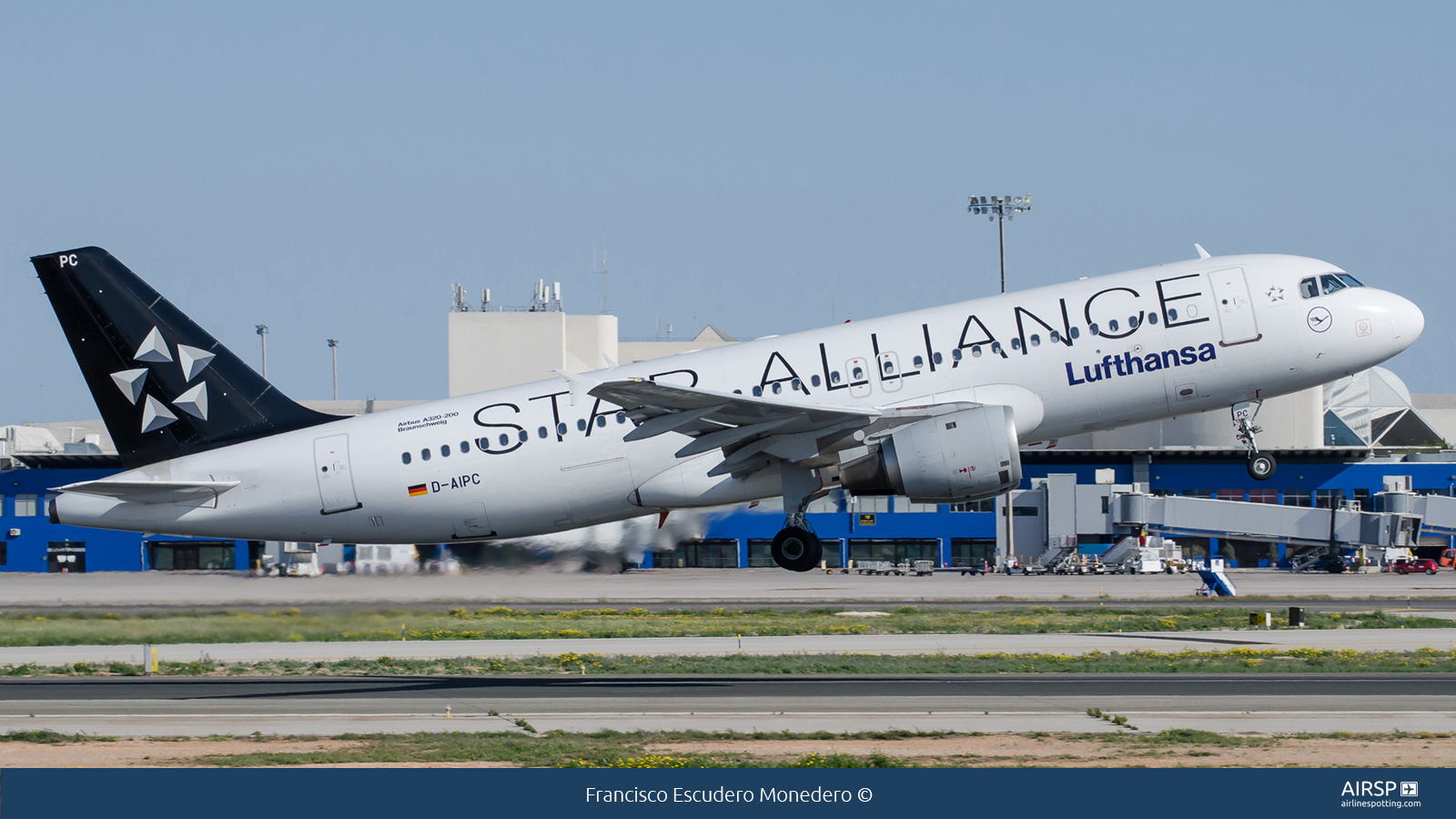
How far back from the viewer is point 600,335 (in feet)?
363

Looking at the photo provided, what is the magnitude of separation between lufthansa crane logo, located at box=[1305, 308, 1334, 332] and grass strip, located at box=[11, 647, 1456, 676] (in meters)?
7.53

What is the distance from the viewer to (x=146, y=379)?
1283 inches

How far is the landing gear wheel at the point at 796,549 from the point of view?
30.5 meters

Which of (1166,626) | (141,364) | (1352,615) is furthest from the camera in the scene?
(1352,615)

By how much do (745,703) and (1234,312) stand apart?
12.8 metres

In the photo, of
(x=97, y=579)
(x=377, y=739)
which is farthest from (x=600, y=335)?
(x=377, y=739)

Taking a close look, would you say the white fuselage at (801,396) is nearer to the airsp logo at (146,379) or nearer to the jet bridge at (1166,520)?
the airsp logo at (146,379)

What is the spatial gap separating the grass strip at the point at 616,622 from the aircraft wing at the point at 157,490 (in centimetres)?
320

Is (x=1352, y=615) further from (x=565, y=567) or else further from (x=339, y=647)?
(x=339, y=647)

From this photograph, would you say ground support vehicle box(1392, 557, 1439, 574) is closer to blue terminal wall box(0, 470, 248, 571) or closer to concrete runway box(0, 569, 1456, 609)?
concrete runway box(0, 569, 1456, 609)

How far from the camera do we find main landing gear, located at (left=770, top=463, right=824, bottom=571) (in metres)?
30.2

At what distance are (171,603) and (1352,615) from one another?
36.4 meters

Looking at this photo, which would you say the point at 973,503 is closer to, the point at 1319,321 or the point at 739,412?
the point at 1319,321

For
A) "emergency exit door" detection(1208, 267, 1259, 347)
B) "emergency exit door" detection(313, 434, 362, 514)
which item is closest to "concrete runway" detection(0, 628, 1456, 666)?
"emergency exit door" detection(313, 434, 362, 514)
